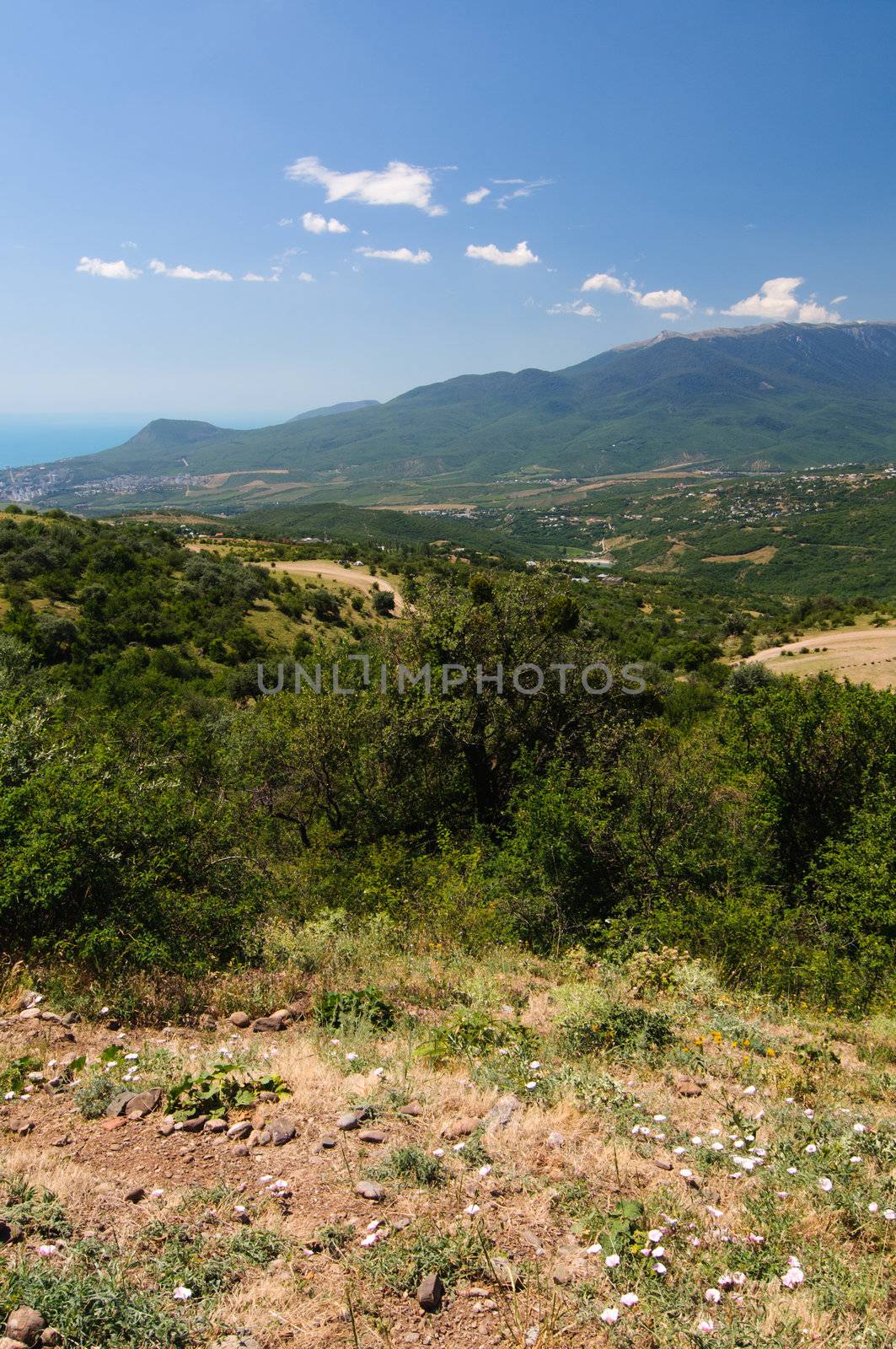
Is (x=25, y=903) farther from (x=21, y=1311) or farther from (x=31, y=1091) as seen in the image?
(x=21, y=1311)

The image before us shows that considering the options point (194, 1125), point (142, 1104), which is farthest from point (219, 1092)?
point (142, 1104)

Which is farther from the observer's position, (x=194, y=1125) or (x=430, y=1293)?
(x=194, y=1125)

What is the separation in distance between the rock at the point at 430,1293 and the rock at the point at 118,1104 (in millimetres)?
2642

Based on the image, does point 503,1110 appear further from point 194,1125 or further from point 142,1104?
point 142,1104

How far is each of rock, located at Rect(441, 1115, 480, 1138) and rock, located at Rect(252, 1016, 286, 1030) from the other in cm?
231

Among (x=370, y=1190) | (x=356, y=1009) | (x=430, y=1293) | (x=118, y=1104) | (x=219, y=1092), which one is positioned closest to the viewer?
(x=430, y=1293)

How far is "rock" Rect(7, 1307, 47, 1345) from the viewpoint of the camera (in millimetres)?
2850

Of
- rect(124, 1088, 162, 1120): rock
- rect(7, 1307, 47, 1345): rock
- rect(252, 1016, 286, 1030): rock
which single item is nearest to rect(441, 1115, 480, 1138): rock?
rect(124, 1088, 162, 1120): rock

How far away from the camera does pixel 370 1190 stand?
3984mm

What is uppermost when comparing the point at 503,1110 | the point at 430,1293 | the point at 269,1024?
the point at 430,1293

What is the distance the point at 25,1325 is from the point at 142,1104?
6.44 feet

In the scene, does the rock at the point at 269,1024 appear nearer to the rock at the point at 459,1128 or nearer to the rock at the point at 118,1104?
the rock at the point at 118,1104

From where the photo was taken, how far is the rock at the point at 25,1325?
9.35 ft

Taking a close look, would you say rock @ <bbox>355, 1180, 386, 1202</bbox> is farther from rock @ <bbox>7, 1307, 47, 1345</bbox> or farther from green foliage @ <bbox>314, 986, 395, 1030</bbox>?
green foliage @ <bbox>314, 986, 395, 1030</bbox>
